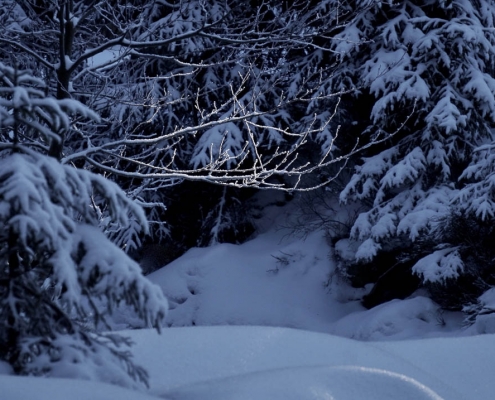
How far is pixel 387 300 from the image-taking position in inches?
448

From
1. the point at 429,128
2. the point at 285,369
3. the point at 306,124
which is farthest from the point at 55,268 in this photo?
the point at 306,124

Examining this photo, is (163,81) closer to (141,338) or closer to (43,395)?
(141,338)

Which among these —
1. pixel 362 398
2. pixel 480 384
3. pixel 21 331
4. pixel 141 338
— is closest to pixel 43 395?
pixel 21 331

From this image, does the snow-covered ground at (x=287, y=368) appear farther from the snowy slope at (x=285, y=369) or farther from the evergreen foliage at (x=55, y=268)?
the evergreen foliage at (x=55, y=268)

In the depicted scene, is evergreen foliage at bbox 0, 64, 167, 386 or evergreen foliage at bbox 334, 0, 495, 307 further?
evergreen foliage at bbox 334, 0, 495, 307

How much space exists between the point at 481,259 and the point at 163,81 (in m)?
6.45

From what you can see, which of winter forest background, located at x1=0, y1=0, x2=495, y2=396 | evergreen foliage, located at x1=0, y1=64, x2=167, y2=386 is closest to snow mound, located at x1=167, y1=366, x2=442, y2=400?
evergreen foliage, located at x1=0, y1=64, x2=167, y2=386

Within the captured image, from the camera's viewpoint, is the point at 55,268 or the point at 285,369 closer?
the point at 55,268

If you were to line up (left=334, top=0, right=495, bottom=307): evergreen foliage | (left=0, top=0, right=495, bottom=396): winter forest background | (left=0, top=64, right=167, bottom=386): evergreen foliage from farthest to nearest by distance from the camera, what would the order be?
1. (left=334, top=0, right=495, bottom=307): evergreen foliage
2. (left=0, top=0, right=495, bottom=396): winter forest background
3. (left=0, top=64, right=167, bottom=386): evergreen foliage

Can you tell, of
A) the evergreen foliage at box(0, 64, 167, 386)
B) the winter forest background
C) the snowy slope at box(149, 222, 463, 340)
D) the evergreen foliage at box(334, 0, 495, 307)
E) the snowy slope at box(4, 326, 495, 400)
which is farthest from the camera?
the snowy slope at box(149, 222, 463, 340)

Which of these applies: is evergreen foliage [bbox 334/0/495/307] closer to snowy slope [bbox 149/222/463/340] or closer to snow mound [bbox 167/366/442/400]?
snowy slope [bbox 149/222/463/340]

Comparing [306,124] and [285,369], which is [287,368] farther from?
[306,124]

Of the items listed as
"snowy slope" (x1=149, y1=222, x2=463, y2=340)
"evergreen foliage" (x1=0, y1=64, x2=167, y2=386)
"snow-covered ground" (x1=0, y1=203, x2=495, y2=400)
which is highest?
"evergreen foliage" (x1=0, y1=64, x2=167, y2=386)

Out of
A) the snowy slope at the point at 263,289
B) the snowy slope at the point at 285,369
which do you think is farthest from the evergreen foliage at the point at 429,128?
the snowy slope at the point at 285,369
